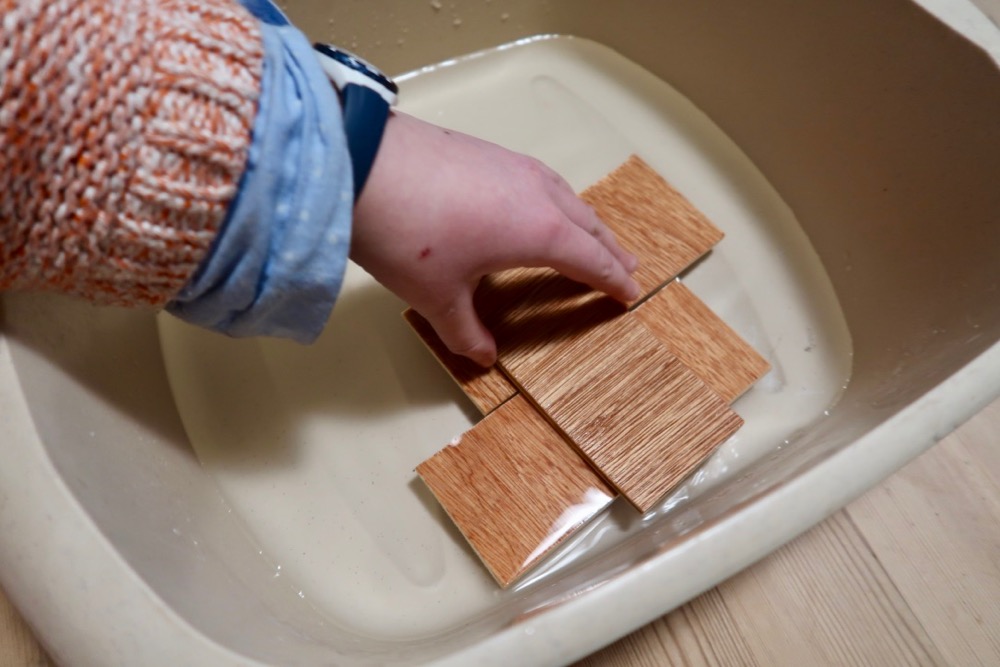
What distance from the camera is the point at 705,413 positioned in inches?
23.3

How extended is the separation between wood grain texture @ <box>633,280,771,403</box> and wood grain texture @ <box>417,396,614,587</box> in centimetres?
15

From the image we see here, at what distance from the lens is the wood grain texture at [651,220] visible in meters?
0.69

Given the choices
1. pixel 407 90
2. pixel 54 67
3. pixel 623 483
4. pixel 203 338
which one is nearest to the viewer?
pixel 54 67

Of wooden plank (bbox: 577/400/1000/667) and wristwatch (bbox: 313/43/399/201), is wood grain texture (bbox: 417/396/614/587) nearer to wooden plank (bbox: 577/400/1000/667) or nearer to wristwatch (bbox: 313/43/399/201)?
wooden plank (bbox: 577/400/1000/667)

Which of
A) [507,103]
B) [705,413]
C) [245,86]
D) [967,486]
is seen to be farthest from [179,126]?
[967,486]

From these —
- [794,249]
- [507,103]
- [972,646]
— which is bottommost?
[972,646]

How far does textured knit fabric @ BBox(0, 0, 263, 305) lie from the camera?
1.02ft

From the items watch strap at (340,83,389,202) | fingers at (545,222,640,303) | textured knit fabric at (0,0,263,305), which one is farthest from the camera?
fingers at (545,222,640,303)

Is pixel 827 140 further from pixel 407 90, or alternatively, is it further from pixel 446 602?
pixel 446 602

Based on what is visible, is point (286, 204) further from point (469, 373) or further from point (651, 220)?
point (651, 220)

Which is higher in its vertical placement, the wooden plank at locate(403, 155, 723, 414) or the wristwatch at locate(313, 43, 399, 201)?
the wristwatch at locate(313, 43, 399, 201)

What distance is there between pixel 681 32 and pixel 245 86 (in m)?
0.61

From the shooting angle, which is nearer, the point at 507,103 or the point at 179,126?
the point at 179,126

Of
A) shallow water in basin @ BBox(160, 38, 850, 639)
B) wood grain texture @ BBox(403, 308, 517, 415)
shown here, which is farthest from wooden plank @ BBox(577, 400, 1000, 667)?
wood grain texture @ BBox(403, 308, 517, 415)
